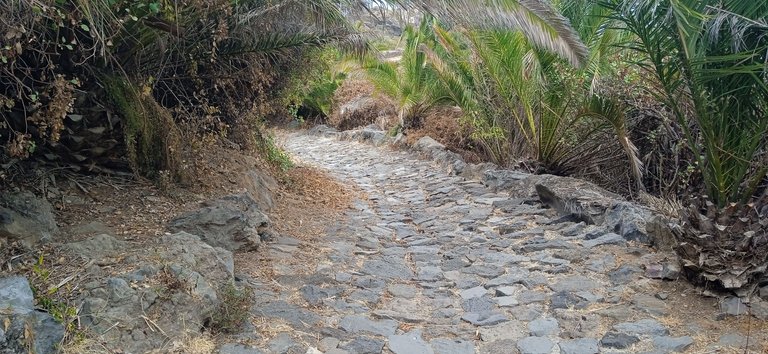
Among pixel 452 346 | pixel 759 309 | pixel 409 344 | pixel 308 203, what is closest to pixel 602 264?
pixel 759 309

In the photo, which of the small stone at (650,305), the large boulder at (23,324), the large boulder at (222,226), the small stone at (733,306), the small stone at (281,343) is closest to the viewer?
the large boulder at (23,324)

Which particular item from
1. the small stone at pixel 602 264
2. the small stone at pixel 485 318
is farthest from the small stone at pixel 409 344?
the small stone at pixel 602 264

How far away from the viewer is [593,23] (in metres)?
8.02

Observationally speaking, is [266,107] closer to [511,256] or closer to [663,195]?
[511,256]

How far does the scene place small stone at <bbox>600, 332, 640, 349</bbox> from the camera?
161 inches

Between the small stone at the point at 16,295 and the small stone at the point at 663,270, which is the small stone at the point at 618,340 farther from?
the small stone at the point at 16,295

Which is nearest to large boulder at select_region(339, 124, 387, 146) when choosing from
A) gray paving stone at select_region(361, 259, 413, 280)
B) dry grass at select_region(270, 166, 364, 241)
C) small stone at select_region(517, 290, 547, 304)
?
dry grass at select_region(270, 166, 364, 241)

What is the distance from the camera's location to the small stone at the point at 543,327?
436cm

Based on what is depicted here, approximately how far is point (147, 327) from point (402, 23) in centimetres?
297

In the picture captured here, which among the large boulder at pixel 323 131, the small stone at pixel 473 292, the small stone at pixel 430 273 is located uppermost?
the small stone at pixel 473 292

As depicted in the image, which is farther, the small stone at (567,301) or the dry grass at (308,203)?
the dry grass at (308,203)

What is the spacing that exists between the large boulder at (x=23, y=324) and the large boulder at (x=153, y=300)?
0.74 ft

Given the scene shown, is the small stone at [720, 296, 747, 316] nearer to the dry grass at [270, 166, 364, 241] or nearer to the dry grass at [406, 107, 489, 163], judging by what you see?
the dry grass at [270, 166, 364, 241]

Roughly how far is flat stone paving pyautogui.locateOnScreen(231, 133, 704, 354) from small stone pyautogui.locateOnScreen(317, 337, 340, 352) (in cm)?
1
